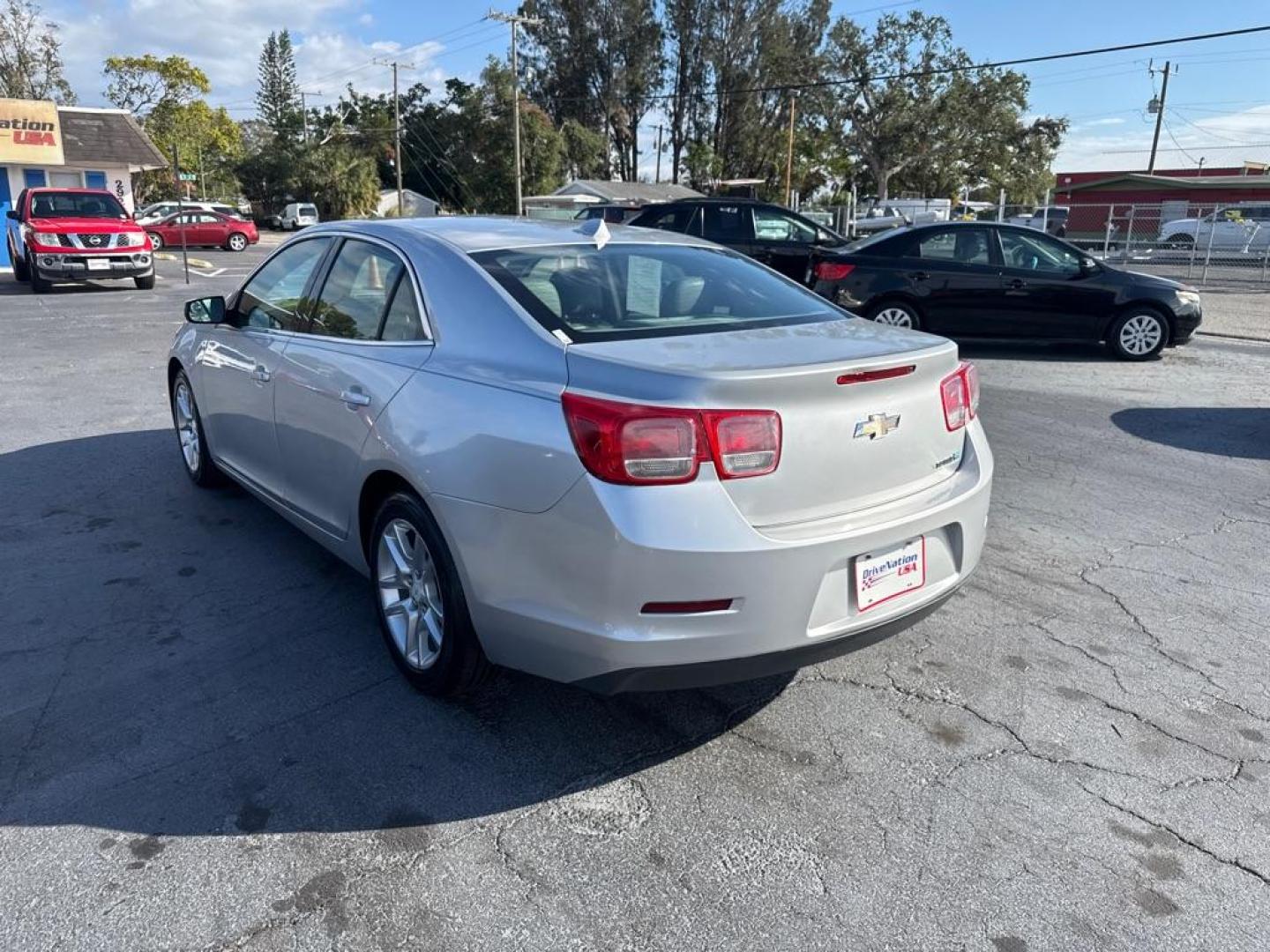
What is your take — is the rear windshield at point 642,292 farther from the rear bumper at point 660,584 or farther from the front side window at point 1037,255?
the front side window at point 1037,255

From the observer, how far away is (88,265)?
1791cm

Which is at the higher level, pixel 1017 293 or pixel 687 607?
pixel 1017 293

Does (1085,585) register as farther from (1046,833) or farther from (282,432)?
(282,432)

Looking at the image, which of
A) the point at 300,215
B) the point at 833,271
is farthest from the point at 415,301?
the point at 300,215

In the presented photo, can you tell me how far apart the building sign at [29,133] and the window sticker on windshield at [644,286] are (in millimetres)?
31108

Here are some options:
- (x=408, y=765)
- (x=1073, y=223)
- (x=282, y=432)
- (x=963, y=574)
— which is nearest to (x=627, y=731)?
(x=408, y=765)

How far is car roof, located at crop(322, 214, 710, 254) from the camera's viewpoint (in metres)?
3.69

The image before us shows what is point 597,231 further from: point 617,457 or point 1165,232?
point 1165,232

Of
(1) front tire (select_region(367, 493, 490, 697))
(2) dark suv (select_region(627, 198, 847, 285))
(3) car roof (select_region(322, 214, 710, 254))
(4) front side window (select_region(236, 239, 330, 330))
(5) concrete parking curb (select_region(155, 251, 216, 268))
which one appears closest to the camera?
(1) front tire (select_region(367, 493, 490, 697))

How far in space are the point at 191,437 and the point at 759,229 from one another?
9.85 meters

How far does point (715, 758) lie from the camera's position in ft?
10.2

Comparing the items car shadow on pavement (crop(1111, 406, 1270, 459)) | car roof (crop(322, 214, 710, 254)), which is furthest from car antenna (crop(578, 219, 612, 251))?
car shadow on pavement (crop(1111, 406, 1270, 459))

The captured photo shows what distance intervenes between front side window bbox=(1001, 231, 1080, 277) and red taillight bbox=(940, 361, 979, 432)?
817 centimetres

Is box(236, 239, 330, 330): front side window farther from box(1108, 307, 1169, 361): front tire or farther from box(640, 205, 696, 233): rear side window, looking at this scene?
box(640, 205, 696, 233): rear side window
